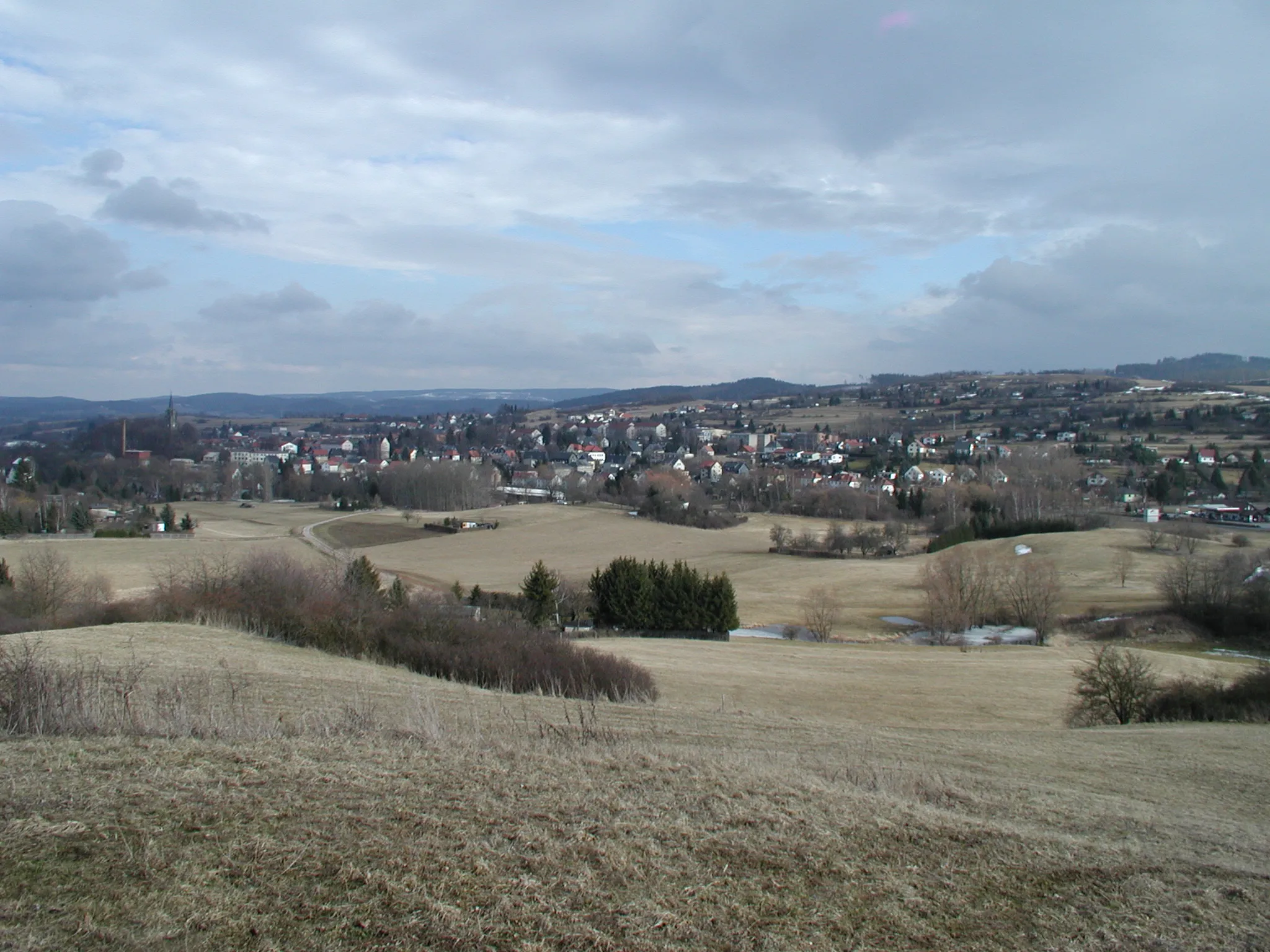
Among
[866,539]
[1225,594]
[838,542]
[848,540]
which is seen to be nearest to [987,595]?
[1225,594]

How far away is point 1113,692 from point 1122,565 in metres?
42.1

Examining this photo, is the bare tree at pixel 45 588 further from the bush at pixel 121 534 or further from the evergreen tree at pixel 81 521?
the evergreen tree at pixel 81 521

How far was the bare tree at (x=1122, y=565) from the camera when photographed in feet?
185

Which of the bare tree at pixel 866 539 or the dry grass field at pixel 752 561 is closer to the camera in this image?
the dry grass field at pixel 752 561

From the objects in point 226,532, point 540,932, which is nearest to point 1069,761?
point 540,932

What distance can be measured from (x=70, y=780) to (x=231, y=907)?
2.88 metres

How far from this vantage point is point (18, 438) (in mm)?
156500

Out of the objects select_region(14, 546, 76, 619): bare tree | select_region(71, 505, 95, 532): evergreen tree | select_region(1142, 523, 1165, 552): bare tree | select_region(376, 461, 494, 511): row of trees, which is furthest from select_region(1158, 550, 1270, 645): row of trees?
select_region(71, 505, 95, 532): evergreen tree

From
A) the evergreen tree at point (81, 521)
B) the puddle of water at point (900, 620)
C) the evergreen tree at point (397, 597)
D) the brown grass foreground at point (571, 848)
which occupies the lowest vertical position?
the puddle of water at point (900, 620)

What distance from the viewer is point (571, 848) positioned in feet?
19.3

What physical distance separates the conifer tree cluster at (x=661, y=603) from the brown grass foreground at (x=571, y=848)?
108ft

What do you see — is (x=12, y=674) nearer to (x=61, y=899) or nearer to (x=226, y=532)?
(x=61, y=899)

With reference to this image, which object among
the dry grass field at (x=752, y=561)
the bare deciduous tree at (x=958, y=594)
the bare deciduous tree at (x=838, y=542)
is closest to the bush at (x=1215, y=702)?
the bare deciduous tree at (x=958, y=594)

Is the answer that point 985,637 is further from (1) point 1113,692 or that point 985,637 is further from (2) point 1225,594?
(1) point 1113,692
